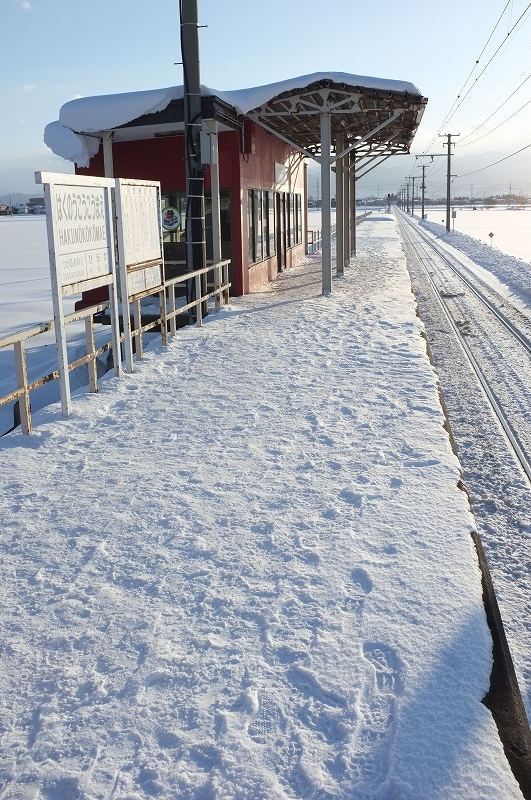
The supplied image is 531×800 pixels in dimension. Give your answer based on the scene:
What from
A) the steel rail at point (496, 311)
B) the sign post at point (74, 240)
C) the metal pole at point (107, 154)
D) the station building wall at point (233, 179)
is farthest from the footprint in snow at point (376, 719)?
the station building wall at point (233, 179)

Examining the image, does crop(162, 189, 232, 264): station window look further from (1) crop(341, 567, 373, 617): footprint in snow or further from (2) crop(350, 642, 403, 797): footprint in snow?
(2) crop(350, 642, 403, 797): footprint in snow

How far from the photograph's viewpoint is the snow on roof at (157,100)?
1391 centimetres

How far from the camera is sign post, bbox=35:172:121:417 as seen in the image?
686 cm

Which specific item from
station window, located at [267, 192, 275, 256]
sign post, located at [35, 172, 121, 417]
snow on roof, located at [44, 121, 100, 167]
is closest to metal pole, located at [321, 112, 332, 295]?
station window, located at [267, 192, 275, 256]

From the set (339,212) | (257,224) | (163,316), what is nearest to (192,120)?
(163,316)

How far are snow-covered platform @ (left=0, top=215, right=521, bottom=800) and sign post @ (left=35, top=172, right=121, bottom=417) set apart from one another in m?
1.03

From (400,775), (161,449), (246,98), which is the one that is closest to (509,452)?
(161,449)

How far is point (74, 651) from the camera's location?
3.58 meters

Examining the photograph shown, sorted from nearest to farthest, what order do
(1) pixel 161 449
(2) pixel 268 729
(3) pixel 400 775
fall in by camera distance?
(3) pixel 400 775
(2) pixel 268 729
(1) pixel 161 449

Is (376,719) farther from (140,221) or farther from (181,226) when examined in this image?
(181,226)

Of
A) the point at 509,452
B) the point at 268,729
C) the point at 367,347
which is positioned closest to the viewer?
the point at 268,729

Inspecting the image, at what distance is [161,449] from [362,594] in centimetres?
279

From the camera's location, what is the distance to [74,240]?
7.39 m

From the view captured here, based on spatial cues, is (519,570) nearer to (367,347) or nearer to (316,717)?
(316,717)
